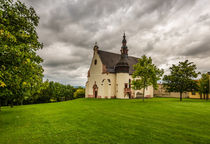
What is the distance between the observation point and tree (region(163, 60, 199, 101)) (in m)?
30.4

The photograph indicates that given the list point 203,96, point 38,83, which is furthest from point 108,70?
point 203,96

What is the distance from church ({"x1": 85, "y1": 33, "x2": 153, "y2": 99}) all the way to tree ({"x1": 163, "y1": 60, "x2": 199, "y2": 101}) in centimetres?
1197

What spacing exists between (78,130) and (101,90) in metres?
32.2

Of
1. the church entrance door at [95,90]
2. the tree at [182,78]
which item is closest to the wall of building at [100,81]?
the church entrance door at [95,90]

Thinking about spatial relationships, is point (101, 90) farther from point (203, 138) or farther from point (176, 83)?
point (203, 138)

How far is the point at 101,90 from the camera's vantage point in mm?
39500

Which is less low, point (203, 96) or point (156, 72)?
point (156, 72)

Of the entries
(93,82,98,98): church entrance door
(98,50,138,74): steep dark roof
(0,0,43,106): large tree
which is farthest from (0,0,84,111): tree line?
(93,82,98,98): church entrance door

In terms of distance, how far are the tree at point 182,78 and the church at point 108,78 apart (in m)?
12.0

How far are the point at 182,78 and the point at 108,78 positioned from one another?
20547 millimetres

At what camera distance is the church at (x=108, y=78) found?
3834cm

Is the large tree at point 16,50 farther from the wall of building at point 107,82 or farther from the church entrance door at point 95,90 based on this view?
the church entrance door at point 95,90

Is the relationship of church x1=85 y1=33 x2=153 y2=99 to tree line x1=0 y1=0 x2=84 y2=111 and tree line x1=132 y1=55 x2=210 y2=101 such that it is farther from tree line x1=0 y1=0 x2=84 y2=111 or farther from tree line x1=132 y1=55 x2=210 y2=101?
tree line x1=0 y1=0 x2=84 y2=111

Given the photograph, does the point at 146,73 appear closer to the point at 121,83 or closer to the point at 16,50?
the point at 121,83
